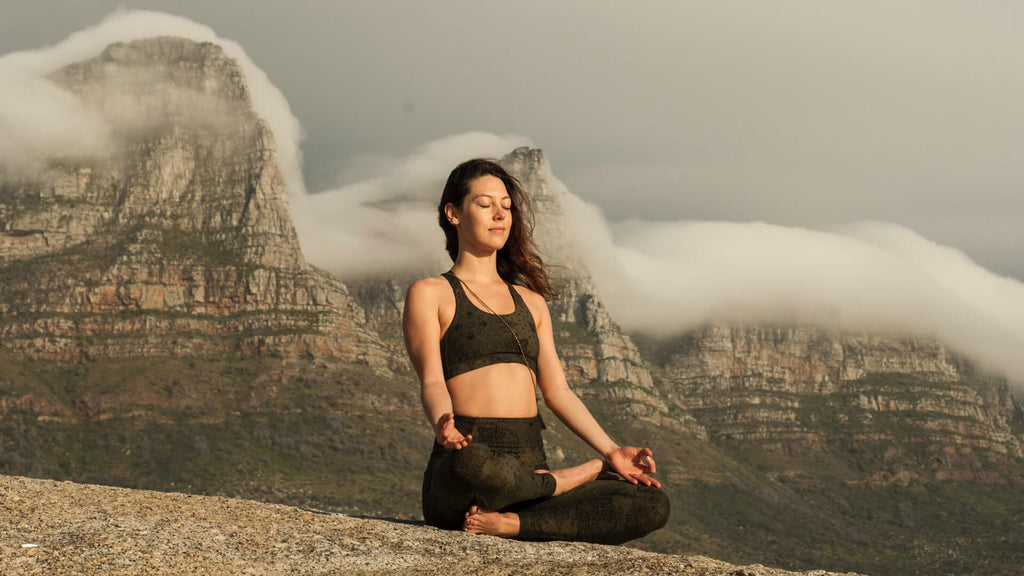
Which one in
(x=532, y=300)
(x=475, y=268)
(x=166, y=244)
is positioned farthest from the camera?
(x=166, y=244)

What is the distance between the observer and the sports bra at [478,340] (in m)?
8.76

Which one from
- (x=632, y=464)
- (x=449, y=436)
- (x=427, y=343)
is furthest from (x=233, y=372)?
(x=449, y=436)

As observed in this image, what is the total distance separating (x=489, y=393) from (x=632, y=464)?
1429 mm

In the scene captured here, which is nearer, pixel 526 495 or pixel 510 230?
pixel 526 495

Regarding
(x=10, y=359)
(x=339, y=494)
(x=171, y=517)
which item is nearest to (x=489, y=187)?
(x=171, y=517)

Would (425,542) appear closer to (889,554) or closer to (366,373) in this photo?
(366,373)

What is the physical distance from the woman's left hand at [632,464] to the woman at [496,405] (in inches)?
0.4

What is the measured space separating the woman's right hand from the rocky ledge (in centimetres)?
87

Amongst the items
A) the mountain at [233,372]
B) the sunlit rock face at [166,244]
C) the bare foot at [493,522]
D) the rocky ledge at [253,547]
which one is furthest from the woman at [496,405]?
the sunlit rock face at [166,244]

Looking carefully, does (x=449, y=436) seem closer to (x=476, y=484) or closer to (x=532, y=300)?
(x=476, y=484)

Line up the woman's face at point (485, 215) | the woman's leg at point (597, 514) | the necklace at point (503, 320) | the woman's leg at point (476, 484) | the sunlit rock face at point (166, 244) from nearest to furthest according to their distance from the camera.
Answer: the woman's leg at point (476, 484) < the woman's leg at point (597, 514) < the necklace at point (503, 320) < the woman's face at point (485, 215) < the sunlit rock face at point (166, 244)

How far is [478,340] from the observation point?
880 centimetres

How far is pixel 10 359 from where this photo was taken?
12356 centimetres

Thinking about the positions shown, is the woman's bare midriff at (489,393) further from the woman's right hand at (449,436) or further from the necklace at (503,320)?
the woman's right hand at (449,436)
